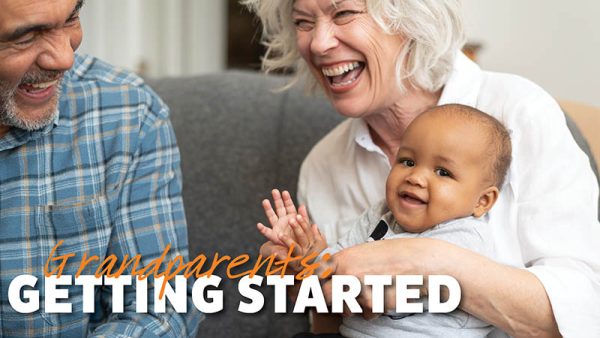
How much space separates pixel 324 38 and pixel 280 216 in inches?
15.9

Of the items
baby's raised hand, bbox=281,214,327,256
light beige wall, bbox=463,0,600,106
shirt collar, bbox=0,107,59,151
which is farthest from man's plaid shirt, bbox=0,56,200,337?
light beige wall, bbox=463,0,600,106

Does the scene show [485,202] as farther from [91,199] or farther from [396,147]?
[91,199]

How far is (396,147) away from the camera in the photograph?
5.33ft

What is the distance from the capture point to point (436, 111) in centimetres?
133

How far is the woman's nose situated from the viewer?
1513 millimetres

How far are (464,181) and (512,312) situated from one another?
23 centimetres

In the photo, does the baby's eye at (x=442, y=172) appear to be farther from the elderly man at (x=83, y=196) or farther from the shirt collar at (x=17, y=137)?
the shirt collar at (x=17, y=137)

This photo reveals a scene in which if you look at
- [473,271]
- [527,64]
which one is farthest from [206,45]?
[473,271]

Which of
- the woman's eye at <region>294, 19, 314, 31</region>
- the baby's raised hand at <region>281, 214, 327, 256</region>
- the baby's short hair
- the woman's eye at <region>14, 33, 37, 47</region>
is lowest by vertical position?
the baby's raised hand at <region>281, 214, 327, 256</region>

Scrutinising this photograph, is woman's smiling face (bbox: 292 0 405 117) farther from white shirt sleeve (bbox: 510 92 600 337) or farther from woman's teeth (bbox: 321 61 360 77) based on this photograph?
white shirt sleeve (bbox: 510 92 600 337)

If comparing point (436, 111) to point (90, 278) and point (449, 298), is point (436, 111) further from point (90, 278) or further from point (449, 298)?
point (90, 278)

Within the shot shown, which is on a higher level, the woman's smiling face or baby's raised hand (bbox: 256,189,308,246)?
the woman's smiling face

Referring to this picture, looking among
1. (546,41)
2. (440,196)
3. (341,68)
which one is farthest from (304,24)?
(546,41)

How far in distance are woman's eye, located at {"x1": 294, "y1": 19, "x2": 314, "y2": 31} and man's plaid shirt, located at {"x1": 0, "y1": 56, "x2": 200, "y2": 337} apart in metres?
0.34
